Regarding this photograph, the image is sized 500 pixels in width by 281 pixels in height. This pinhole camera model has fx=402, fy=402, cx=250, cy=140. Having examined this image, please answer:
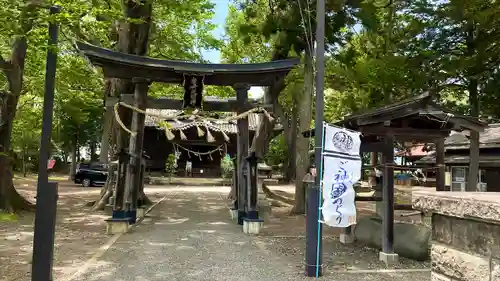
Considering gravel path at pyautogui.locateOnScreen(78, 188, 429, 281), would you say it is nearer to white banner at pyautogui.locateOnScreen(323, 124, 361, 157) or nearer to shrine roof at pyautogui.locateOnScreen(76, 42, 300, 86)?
white banner at pyautogui.locateOnScreen(323, 124, 361, 157)

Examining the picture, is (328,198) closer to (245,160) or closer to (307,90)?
(245,160)

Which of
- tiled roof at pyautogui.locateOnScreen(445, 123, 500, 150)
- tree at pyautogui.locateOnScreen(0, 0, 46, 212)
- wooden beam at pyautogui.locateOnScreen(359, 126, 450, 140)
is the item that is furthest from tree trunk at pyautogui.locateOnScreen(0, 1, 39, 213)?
tiled roof at pyautogui.locateOnScreen(445, 123, 500, 150)

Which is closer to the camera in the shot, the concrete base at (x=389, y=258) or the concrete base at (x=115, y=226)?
the concrete base at (x=389, y=258)

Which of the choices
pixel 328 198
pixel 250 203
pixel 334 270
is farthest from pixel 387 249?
pixel 250 203

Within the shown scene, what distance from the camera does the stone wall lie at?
7.88ft

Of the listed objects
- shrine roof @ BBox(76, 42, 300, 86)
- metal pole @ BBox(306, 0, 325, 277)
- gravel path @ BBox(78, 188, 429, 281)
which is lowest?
gravel path @ BBox(78, 188, 429, 281)

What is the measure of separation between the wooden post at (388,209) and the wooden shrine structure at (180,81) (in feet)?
12.6

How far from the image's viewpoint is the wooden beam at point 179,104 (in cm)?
1159

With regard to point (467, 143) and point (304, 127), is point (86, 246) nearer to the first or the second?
point (304, 127)

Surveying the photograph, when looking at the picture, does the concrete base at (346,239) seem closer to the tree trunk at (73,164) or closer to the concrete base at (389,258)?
the concrete base at (389,258)

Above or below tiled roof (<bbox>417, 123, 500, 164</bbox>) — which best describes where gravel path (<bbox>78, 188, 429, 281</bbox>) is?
below

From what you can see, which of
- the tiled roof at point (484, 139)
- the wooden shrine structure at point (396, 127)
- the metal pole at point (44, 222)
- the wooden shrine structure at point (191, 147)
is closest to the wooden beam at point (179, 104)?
the wooden shrine structure at point (396, 127)

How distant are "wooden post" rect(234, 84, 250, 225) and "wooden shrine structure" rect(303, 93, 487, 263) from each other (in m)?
3.67

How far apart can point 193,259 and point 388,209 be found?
419 cm
